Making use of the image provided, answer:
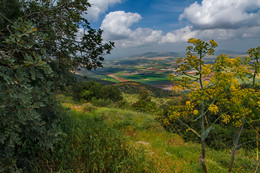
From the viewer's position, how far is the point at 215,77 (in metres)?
2.49

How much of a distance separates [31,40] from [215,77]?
3.26 meters

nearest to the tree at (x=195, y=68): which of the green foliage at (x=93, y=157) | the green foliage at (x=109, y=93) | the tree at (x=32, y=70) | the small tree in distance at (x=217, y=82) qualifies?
the small tree in distance at (x=217, y=82)

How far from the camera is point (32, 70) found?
237 centimetres

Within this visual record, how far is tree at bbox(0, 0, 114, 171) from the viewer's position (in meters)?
2.23

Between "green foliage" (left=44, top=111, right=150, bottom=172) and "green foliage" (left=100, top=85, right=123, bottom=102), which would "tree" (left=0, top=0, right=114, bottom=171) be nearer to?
"green foliage" (left=44, top=111, right=150, bottom=172)

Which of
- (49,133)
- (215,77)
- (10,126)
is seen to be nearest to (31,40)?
(10,126)

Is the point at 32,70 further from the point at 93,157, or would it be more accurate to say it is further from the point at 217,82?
the point at 217,82

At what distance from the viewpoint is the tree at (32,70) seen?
2227 mm

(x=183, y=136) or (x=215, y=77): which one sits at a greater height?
(x=215, y=77)

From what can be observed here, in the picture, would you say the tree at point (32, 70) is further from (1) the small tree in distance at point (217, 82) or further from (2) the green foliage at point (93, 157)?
(1) the small tree in distance at point (217, 82)

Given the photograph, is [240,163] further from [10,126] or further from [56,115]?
[10,126]

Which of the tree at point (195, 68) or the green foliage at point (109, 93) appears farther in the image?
the green foliage at point (109, 93)

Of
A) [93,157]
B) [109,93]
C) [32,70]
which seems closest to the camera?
[32,70]

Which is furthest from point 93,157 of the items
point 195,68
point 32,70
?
point 195,68
